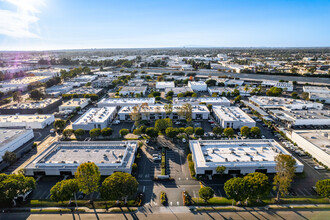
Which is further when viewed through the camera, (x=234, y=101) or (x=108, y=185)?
(x=234, y=101)

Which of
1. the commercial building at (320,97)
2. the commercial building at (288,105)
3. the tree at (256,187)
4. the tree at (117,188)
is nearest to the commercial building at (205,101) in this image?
the commercial building at (288,105)

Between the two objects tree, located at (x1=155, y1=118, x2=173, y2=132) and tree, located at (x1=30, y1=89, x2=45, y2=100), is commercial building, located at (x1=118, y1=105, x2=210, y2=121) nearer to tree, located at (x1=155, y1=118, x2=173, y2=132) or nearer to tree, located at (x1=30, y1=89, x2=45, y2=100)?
tree, located at (x1=155, y1=118, x2=173, y2=132)

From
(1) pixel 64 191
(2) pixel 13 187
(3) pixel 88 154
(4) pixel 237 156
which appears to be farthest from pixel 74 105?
(4) pixel 237 156

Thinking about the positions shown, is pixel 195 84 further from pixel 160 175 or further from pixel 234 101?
pixel 160 175

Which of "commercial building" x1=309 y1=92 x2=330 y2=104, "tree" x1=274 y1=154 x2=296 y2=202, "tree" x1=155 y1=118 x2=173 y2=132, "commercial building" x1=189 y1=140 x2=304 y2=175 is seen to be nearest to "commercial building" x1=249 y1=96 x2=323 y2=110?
"commercial building" x1=309 y1=92 x2=330 y2=104

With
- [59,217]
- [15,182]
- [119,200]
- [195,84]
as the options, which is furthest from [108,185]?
[195,84]
